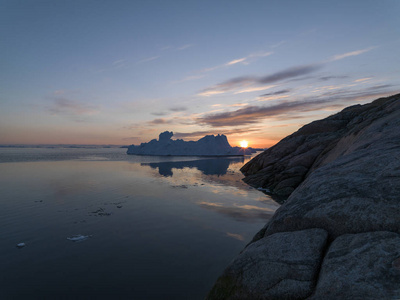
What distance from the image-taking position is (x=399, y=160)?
4797 millimetres

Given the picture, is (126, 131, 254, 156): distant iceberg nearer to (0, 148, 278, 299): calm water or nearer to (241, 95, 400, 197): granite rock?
(241, 95, 400, 197): granite rock

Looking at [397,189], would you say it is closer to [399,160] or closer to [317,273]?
[399,160]

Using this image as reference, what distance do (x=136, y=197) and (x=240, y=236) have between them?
35.0 ft

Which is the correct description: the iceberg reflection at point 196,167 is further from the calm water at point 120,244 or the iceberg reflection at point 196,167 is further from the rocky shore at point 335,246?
the rocky shore at point 335,246

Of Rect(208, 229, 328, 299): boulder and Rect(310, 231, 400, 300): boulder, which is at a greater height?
Rect(310, 231, 400, 300): boulder

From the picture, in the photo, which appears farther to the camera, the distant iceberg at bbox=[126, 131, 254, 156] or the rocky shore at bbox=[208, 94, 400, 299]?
the distant iceberg at bbox=[126, 131, 254, 156]

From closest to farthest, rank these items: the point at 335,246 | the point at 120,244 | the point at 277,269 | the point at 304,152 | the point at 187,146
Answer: the point at 335,246, the point at 277,269, the point at 120,244, the point at 304,152, the point at 187,146

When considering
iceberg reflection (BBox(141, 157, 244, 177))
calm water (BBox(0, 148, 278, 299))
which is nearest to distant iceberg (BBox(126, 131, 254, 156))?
iceberg reflection (BBox(141, 157, 244, 177))

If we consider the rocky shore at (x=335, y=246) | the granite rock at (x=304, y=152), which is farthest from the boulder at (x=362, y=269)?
the granite rock at (x=304, y=152)

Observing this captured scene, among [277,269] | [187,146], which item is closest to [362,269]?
[277,269]

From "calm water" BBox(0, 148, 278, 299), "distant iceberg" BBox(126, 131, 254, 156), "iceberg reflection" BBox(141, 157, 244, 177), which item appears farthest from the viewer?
"distant iceberg" BBox(126, 131, 254, 156)

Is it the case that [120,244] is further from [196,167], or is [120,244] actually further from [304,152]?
[196,167]

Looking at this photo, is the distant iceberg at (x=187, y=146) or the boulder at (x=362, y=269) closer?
the boulder at (x=362, y=269)

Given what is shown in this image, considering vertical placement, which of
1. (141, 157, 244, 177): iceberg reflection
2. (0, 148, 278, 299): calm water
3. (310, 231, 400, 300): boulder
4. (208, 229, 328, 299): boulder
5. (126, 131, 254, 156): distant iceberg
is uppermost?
(126, 131, 254, 156): distant iceberg
